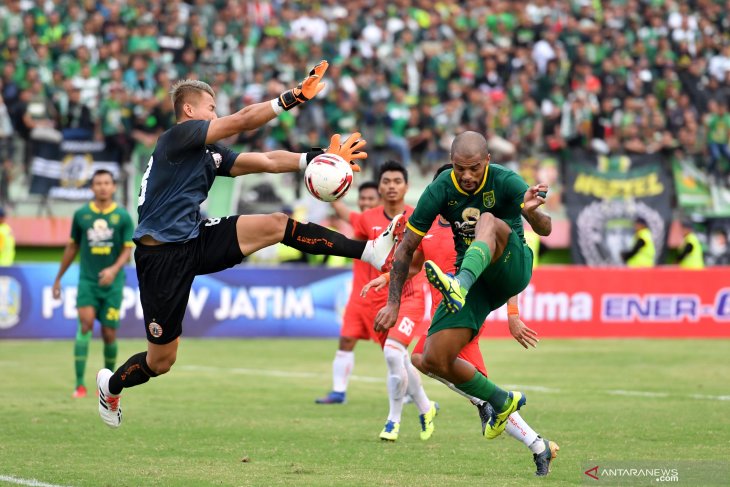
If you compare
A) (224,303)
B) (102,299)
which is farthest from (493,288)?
(224,303)

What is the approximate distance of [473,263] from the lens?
8039 millimetres

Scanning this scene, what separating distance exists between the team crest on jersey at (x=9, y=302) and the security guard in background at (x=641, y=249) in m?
13.7

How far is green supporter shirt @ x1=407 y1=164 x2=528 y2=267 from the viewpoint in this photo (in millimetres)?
8523

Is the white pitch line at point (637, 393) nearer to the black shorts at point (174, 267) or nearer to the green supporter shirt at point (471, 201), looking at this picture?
the green supporter shirt at point (471, 201)

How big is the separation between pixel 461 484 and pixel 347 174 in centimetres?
265

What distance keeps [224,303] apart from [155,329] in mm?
13165

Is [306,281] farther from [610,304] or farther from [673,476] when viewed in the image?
[673,476]

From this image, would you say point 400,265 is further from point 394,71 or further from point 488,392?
point 394,71

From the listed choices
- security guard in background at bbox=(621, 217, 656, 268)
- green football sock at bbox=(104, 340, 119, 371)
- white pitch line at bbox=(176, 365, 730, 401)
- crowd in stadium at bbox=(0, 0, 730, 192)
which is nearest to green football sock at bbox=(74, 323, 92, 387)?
green football sock at bbox=(104, 340, 119, 371)

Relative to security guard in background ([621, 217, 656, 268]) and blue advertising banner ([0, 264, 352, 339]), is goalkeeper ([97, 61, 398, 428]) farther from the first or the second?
security guard in background ([621, 217, 656, 268])

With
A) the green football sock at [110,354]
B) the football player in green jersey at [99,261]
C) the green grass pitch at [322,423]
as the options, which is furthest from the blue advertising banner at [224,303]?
the green football sock at [110,354]

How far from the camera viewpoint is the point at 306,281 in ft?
75.0

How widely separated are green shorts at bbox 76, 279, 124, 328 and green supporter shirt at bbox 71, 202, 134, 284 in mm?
131

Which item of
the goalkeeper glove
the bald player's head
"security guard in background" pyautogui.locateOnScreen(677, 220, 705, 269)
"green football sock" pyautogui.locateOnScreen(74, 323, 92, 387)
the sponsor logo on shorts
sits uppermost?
the goalkeeper glove
